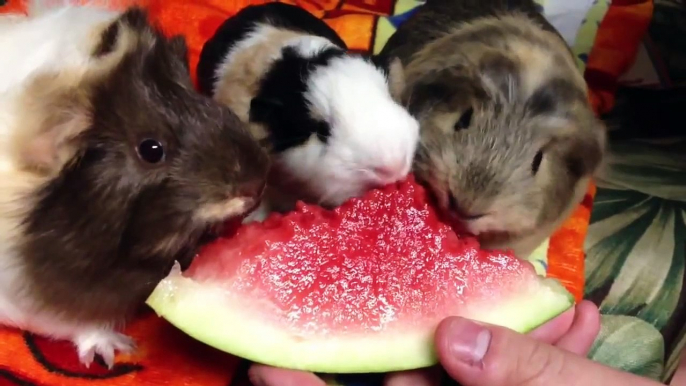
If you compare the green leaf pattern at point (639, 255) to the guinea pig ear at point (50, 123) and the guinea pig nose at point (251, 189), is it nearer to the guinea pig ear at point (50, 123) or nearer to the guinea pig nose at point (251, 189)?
the guinea pig nose at point (251, 189)

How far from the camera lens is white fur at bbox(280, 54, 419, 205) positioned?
1111 mm

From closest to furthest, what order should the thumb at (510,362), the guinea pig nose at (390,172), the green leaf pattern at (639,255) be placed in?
the thumb at (510,362), the guinea pig nose at (390,172), the green leaf pattern at (639,255)

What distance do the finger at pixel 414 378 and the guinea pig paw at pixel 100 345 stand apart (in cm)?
47

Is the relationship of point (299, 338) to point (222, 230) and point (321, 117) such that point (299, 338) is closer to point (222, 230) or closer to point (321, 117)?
point (222, 230)

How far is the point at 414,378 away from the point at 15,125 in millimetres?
689

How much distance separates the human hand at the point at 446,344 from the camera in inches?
37.5

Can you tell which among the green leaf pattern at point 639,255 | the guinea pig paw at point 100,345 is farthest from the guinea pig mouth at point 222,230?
the green leaf pattern at point 639,255

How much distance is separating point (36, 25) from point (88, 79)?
0.66 feet

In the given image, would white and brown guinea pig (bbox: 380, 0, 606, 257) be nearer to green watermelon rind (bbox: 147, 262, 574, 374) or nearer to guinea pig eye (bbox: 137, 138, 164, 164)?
green watermelon rind (bbox: 147, 262, 574, 374)

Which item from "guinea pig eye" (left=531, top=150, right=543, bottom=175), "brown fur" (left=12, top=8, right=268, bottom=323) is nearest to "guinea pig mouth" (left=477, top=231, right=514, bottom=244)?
"guinea pig eye" (left=531, top=150, right=543, bottom=175)

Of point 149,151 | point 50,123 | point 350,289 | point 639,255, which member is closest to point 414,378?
point 350,289

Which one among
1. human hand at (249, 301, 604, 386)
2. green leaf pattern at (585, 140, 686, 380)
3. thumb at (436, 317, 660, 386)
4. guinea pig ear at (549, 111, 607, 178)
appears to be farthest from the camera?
green leaf pattern at (585, 140, 686, 380)

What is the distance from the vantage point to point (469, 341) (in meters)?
0.88

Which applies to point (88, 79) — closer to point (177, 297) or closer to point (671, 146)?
point (177, 297)
